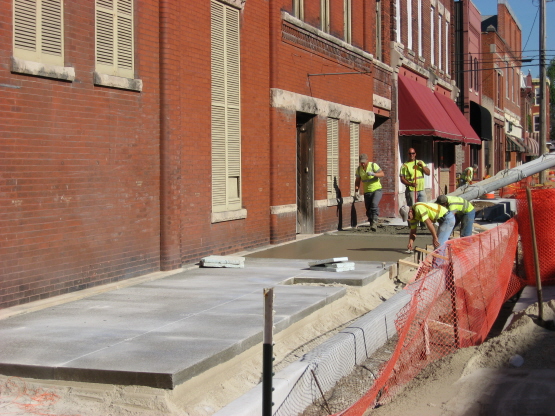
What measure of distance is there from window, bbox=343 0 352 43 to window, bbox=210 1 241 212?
→ 20.8 feet

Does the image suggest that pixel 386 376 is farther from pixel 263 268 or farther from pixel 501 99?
pixel 501 99

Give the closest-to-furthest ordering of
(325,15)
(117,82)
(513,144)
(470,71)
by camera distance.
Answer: (117,82) → (325,15) → (470,71) → (513,144)

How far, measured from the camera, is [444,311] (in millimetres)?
8047

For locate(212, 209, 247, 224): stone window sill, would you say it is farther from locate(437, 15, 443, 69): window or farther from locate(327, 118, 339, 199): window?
locate(437, 15, 443, 69): window

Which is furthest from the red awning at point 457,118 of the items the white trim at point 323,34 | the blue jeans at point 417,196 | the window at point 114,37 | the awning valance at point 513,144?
the window at point 114,37

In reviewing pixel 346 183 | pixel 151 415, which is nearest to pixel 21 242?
pixel 151 415

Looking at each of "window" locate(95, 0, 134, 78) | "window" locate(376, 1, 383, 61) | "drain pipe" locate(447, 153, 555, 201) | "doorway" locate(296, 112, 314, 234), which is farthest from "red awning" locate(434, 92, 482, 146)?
"window" locate(95, 0, 134, 78)

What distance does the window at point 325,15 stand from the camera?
18.0 meters

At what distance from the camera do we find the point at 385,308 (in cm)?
897

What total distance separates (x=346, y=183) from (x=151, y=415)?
47.6ft

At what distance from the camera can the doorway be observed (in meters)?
17.4

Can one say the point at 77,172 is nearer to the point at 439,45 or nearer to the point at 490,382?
the point at 490,382

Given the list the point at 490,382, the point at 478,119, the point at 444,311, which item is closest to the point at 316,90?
the point at 444,311

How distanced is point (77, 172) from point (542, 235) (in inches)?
291
